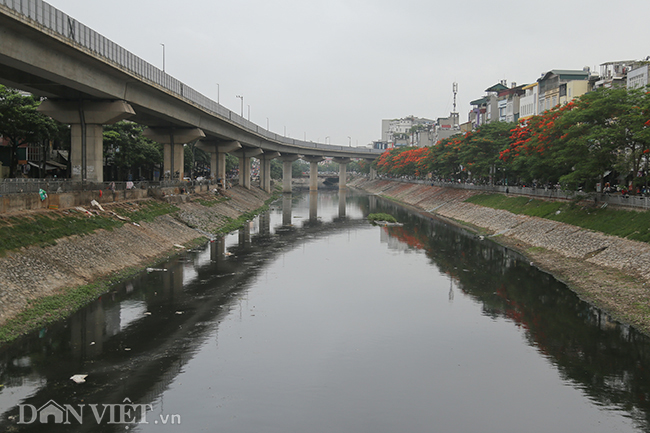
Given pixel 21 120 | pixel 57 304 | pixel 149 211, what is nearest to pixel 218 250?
pixel 149 211

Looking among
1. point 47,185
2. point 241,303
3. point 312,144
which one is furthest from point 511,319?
point 312,144

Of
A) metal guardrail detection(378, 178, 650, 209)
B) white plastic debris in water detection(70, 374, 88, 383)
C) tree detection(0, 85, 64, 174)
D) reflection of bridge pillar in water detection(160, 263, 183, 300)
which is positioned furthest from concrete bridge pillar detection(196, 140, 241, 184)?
white plastic debris in water detection(70, 374, 88, 383)

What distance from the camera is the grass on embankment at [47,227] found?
84.4ft

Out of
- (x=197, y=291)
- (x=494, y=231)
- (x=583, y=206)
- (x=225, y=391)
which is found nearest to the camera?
(x=225, y=391)

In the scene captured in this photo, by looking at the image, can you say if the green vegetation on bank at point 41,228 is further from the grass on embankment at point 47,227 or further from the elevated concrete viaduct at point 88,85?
the elevated concrete viaduct at point 88,85

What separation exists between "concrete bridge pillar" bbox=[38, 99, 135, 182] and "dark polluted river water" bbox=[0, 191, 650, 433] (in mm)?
13185

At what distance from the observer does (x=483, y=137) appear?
257 feet

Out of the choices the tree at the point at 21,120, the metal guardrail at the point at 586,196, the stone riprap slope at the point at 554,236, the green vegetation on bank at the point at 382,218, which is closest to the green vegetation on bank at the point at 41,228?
the tree at the point at 21,120

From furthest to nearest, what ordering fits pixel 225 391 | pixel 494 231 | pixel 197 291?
1. pixel 494 231
2. pixel 197 291
3. pixel 225 391

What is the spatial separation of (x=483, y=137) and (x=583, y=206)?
34.8 meters

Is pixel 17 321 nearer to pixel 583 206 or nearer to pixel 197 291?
pixel 197 291

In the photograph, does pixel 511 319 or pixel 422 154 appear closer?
pixel 511 319

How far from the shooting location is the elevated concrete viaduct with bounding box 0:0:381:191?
28594 mm

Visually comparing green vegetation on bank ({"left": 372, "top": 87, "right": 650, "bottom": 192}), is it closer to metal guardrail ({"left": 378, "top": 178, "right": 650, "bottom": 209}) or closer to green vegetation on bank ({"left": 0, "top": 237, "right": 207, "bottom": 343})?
metal guardrail ({"left": 378, "top": 178, "right": 650, "bottom": 209})
